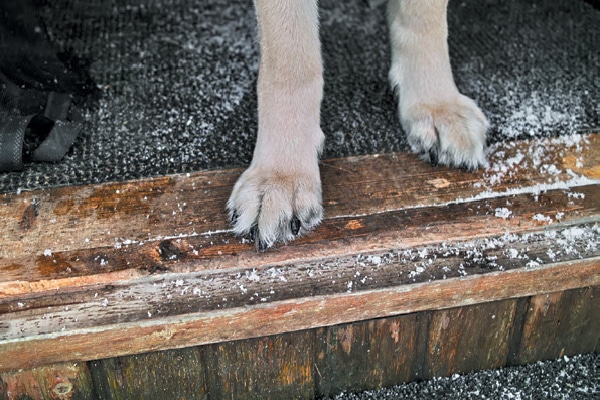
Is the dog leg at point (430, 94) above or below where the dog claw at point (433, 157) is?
above

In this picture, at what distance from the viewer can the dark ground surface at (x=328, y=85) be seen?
1602 mm

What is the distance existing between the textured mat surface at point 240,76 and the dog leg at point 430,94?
0.23ft

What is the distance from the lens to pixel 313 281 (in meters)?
1.36

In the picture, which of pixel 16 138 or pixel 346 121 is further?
pixel 346 121

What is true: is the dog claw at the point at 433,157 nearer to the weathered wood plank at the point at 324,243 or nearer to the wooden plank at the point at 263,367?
the weathered wood plank at the point at 324,243

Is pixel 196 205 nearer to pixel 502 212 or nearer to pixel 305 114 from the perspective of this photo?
pixel 305 114

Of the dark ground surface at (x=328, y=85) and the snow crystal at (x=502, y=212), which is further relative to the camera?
the dark ground surface at (x=328, y=85)

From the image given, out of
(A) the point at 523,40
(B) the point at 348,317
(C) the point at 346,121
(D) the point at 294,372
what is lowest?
(D) the point at 294,372

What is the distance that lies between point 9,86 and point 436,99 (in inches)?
47.6

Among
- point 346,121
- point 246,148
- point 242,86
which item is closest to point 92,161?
A: point 246,148

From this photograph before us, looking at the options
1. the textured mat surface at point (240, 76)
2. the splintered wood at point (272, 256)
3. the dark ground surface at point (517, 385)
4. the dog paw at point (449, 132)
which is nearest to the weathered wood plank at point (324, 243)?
the splintered wood at point (272, 256)

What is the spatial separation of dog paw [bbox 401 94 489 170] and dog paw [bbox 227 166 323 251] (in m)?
0.33

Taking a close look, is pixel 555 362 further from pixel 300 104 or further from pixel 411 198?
pixel 300 104

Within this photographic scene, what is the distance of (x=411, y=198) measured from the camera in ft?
5.01
